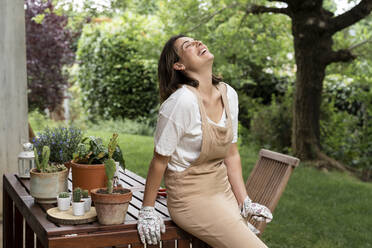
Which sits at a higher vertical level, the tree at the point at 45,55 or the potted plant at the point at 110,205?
the tree at the point at 45,55

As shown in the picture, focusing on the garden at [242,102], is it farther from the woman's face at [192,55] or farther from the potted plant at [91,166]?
the woman's face at [192,55]

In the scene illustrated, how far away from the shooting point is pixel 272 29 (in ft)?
29.1

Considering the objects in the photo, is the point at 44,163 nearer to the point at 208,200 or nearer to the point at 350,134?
the point at 208,200

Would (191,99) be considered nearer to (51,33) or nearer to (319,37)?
(319,37)

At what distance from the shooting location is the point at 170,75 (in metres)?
2.36

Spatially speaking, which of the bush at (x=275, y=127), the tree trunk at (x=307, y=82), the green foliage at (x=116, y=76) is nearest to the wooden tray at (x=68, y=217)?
the tree trunk at (x=307, y=82)

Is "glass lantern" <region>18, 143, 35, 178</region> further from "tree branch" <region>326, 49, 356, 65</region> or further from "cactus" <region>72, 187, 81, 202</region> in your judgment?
"tree branch" <region>326, 49, 356, 65</region>

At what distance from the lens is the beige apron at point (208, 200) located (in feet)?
7.00

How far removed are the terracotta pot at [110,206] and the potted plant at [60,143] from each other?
76 cm

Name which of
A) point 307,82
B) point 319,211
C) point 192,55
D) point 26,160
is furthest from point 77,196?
point 307,82

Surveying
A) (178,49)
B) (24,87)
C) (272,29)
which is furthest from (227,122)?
(272,29)

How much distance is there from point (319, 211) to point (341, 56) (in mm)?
3010

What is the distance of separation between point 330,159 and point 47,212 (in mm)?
6176

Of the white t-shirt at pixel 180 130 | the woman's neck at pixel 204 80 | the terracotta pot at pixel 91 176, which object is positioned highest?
the woman's neck at pixel 204 80
